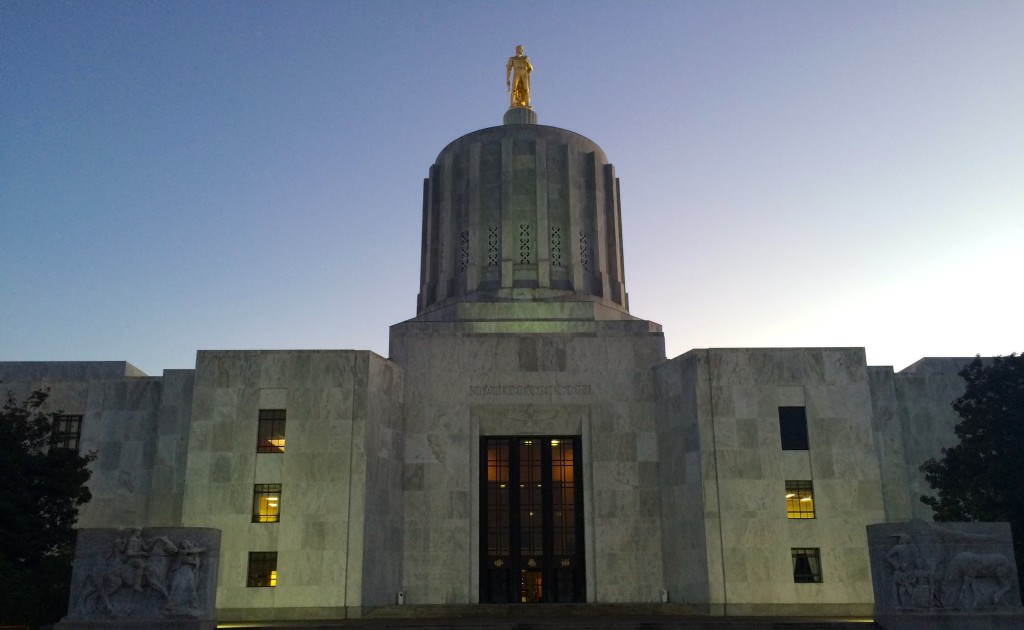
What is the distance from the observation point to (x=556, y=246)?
4584 cm

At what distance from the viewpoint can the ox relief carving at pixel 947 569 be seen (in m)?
25.8

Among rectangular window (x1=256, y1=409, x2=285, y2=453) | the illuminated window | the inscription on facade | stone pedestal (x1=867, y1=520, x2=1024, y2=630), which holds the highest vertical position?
the inscription on facade

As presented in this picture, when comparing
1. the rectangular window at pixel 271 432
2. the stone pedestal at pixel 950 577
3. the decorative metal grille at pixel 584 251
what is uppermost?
the decorative metal grille at pixel 584 251

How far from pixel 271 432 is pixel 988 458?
29238 millimetres

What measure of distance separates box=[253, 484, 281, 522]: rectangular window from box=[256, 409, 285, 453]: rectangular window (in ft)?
5.05

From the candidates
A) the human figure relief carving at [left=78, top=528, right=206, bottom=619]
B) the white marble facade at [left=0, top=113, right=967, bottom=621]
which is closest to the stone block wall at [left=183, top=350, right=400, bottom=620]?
the white marble facade at [left=0, top=113, right=967, bottom=621]

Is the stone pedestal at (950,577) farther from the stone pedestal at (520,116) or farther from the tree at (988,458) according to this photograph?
the stone pedestal at (520,116)

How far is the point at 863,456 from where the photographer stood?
36.6m

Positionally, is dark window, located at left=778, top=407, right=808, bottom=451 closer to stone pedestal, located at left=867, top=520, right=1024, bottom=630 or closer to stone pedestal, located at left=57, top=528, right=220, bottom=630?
stone pedestal, located at left=867, top=520, right=1024, bottom=630

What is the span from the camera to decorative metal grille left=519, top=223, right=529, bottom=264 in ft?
149

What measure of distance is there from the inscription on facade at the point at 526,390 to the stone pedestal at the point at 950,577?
52.7ft

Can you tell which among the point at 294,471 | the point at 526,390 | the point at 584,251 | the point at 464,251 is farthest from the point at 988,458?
the point at 294,471

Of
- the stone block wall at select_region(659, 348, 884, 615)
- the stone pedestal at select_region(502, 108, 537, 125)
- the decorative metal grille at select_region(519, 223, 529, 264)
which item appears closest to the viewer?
the stone block wall at select_region(659, 348, 884, 615)

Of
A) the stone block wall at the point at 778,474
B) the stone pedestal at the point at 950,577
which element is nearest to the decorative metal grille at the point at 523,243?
the stone block wall at the point at 778,474
